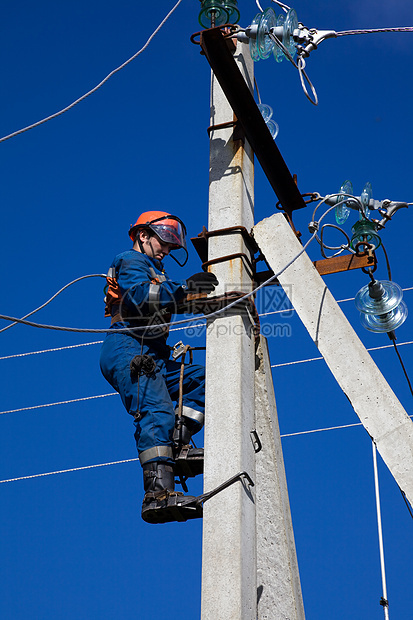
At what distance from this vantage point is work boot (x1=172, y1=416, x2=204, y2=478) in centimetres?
495

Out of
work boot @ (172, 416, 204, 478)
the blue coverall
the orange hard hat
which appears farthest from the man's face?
work boot @ (172, 416, 204, 478)

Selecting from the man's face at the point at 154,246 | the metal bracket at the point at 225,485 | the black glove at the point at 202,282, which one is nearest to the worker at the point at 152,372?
the black glove at the point at 202,282

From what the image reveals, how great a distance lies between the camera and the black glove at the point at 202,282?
482 centimetres

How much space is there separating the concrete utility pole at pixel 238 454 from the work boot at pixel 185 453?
13.4 inches

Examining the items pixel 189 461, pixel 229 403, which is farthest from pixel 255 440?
pixel 189 461

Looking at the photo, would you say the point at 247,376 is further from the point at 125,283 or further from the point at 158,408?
the point at 125,283

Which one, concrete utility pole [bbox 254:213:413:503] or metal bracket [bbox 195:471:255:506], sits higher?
concrete utility pole [bbox 254:213:413:503]

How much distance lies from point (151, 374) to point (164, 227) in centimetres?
114

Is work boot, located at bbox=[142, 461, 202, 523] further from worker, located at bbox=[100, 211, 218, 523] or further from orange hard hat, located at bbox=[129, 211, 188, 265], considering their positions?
orange hard hat, located at bbox=[129, 211, 188, 265]

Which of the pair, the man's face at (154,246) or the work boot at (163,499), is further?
the man's face at (154,246)

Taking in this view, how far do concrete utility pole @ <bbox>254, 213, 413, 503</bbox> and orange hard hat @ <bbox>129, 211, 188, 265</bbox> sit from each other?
959mm

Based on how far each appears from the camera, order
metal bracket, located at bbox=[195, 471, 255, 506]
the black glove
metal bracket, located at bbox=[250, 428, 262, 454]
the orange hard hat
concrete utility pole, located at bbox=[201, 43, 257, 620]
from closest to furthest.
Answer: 1. concrete utility pole, located at bbox=[201, 43, 257, 620]
2. metal bracket, located at bbox=[195, 471, 255, 506]
3. metal bracket, located at bbox=[250, 428, 262, 454]
4. the black glove
5. the orange hard hat

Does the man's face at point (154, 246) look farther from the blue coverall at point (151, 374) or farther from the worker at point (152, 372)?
the blue coverall at point (151, 374)

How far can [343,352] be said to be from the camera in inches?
183
